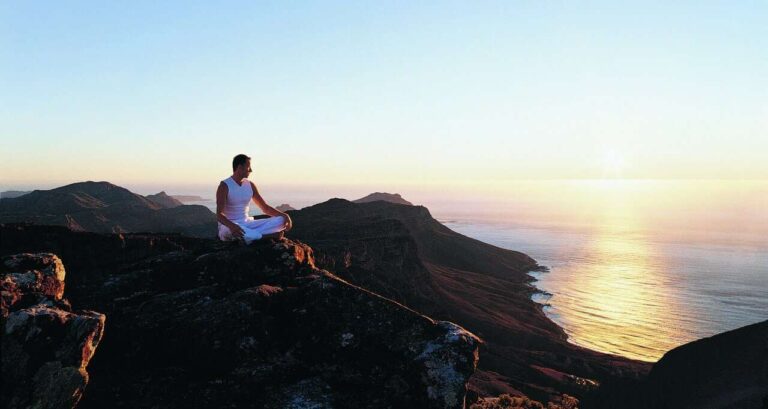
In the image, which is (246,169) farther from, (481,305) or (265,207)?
(481,305)

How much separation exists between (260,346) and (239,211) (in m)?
4.43

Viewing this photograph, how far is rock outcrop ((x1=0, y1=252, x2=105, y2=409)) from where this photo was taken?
6.18m

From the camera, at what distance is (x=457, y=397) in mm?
7898

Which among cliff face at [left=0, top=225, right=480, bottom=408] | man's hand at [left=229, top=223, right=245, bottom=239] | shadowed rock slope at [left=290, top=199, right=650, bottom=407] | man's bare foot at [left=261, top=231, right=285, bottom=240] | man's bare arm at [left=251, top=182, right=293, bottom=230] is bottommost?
shadowed rock slope at [left=290, top=199, right=650, bottom=407]

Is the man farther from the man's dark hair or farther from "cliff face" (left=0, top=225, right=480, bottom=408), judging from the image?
"cliff face" (left=0, top=225, right=480, bottom=408)

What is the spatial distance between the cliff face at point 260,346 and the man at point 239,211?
1.32m

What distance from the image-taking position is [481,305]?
428 ft

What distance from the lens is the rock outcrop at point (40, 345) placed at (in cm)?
618

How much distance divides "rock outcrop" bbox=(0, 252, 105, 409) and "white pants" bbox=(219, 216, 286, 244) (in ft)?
14.6

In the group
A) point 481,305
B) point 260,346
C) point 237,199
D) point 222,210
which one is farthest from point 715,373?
point 481,305

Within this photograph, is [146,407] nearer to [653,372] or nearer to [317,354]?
[317,354]

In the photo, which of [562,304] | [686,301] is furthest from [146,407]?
[686,301]

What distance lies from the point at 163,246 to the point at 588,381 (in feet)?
280

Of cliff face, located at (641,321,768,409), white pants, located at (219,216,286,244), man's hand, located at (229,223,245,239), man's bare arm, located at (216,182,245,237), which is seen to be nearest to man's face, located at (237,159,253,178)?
man's bare arm, located at (216,182,245,237)
